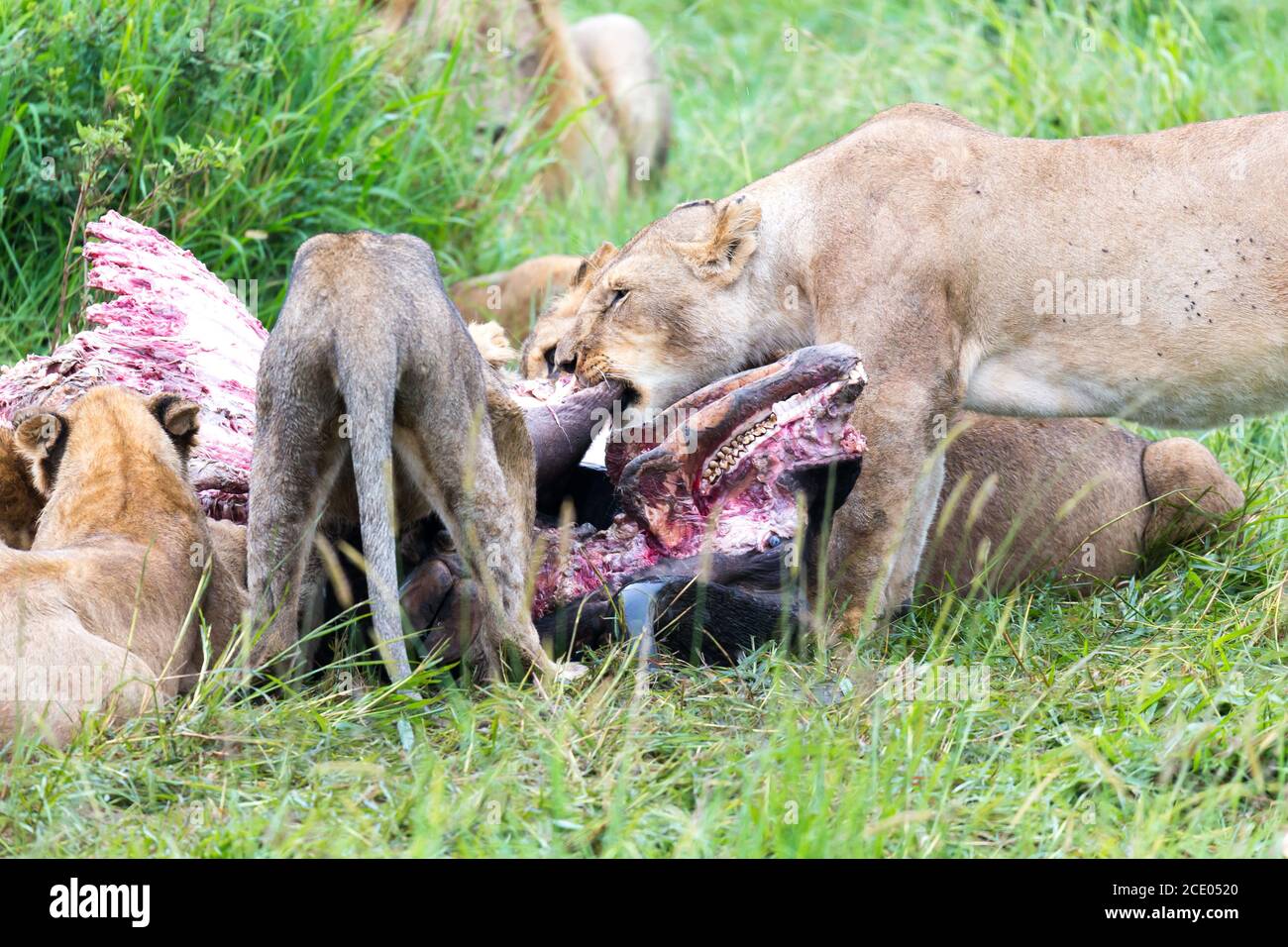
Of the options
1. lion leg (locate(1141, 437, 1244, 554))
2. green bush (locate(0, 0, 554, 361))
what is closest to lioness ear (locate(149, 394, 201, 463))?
green bush (locate(0, 0, 554, 361))

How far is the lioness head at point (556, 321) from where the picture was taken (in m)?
5.39

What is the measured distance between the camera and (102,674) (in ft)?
12.3

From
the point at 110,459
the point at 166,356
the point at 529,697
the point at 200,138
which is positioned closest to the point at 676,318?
the point at 166,356

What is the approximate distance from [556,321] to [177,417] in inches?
58.3

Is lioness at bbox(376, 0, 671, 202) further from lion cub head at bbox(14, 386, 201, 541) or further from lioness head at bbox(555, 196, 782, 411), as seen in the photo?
lion cub head at bbox(14, 386, 201, 541)

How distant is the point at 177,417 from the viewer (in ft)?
14.1

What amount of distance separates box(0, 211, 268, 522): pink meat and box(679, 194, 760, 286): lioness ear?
4.41 ft

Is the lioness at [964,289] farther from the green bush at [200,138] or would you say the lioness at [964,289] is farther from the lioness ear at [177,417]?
the green bush at [200,138]

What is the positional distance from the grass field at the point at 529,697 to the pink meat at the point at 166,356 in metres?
0.82

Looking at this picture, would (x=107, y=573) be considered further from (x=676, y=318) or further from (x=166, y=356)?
(x=676, y=318)

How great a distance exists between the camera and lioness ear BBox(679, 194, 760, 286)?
5.10 meters

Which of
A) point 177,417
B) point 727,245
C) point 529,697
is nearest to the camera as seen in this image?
point 529,697

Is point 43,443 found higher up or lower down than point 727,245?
lower down

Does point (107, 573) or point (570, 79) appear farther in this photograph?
point (570, 79)
